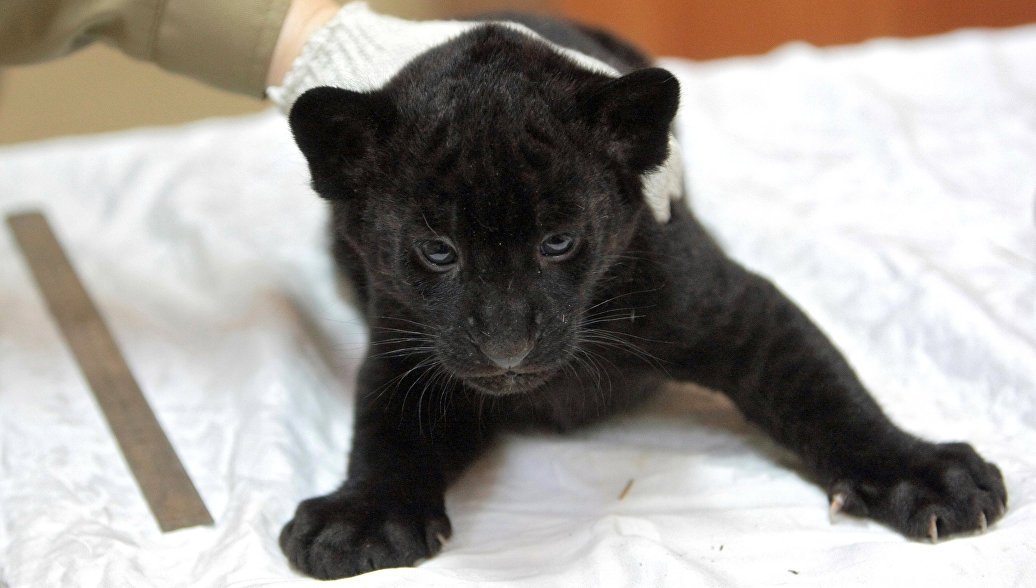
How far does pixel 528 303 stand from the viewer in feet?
4.64

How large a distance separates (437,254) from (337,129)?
260 millimetres

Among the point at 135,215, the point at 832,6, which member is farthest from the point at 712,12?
the point at 135,215

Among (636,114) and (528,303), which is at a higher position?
(636,114)

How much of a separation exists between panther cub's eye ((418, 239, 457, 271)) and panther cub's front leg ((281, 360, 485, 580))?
312 mm

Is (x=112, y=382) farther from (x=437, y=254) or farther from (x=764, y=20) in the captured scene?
(x=764, y=20)

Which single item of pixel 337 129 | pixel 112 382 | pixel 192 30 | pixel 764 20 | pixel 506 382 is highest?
pixel 337 129

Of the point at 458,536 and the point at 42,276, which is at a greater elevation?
the point at 458,536

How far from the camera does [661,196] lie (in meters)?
1.70

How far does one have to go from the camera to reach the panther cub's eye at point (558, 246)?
57.1 inches

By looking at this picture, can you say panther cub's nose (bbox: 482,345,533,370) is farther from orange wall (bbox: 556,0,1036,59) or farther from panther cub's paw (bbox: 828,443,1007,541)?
orange wall (bbox: 556,0,1036,59)

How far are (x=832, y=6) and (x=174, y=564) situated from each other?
404 cm

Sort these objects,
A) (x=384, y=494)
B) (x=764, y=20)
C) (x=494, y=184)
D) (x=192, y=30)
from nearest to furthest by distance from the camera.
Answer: (x=494, y=184), (x=384, y=494), (x=192, y=30), (x=764, y=20)

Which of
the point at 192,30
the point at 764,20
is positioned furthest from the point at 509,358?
the point at 764,20

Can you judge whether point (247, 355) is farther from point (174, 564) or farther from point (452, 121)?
point (452, 121)
